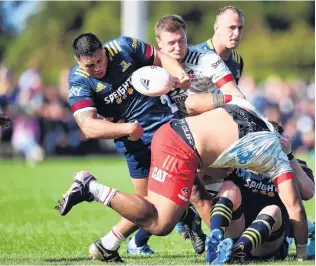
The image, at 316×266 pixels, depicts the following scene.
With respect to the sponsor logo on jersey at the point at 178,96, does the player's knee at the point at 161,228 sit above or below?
below

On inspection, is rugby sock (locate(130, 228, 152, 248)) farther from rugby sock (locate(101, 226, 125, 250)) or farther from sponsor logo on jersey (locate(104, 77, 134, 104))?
sponsor logo on jersey (locate(104, 77, 134, 104))

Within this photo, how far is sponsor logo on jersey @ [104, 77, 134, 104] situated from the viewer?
7758 mm

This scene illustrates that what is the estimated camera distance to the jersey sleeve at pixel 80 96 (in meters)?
7.52

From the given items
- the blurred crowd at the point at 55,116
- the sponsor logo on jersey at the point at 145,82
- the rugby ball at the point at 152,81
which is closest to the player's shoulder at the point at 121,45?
the rugby ball at the point at 152,81

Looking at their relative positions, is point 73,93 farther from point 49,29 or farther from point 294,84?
point 49,29

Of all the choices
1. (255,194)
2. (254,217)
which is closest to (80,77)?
(255,194)

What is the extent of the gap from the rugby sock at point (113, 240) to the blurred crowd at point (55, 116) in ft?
44.0

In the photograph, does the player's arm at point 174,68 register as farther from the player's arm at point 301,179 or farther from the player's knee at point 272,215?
the player's knee at point 272,215

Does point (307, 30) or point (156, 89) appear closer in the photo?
point (156, 89)

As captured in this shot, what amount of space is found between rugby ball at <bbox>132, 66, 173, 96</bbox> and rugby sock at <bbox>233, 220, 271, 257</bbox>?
136cm

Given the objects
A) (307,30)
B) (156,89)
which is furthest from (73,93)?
(307,30)

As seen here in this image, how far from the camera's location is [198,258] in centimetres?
759

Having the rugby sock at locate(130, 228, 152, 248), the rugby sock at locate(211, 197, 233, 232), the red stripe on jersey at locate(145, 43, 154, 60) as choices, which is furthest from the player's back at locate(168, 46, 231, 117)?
the rugby sock at locate(211, 197, 233, 232)

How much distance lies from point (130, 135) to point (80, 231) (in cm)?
271
